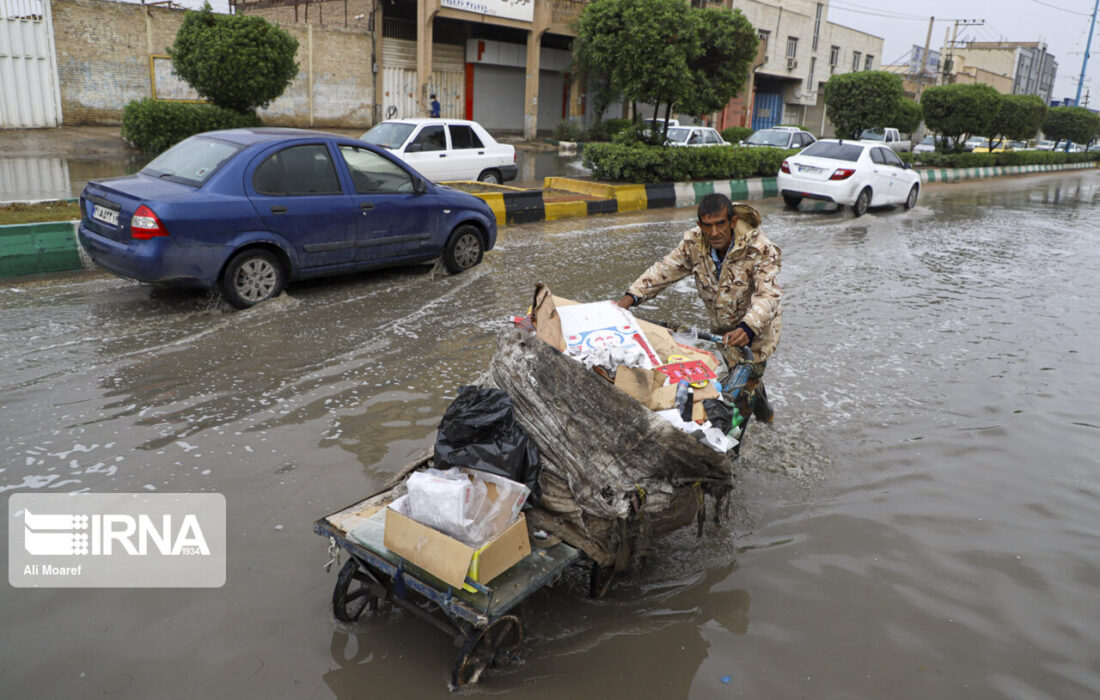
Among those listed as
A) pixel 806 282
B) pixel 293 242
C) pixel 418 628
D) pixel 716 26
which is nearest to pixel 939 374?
pixel 806 282

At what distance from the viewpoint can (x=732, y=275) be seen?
4320 millimetres

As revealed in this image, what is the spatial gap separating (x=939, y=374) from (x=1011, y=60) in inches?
3600

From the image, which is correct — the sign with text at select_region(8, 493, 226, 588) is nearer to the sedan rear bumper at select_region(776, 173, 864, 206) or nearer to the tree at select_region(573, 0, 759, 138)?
the tree at select_region(573, 0, 759, 138)

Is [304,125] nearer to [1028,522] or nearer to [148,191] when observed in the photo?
[148,191]

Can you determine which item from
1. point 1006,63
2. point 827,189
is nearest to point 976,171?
point 827,189

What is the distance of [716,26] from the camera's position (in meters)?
16.7

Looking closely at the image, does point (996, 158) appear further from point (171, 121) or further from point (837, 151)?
point (171, 121)

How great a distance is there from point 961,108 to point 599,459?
A: 104ft

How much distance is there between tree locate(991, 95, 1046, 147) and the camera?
106ft

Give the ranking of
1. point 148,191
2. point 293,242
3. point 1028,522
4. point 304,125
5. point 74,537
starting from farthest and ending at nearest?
point 304,125 → point 293,242 → point 148,191 → point 1028,522 → point 74,537

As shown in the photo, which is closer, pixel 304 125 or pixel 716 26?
pixel 716 26

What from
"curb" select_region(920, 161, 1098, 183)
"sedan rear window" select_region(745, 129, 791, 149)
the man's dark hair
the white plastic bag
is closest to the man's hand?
the man's dark hair

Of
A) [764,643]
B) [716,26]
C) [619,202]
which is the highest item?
[716,26]

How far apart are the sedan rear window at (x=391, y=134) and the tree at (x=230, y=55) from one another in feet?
12.6
